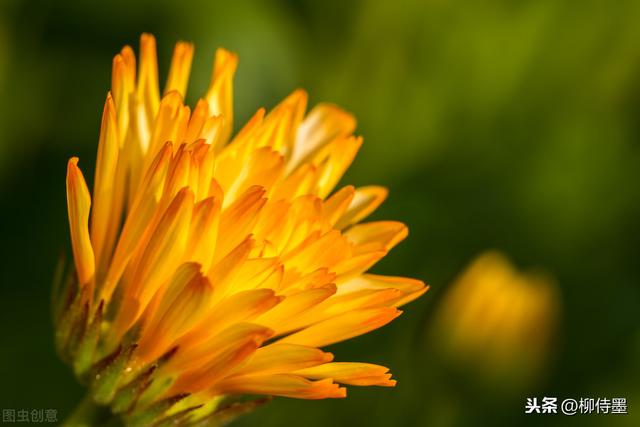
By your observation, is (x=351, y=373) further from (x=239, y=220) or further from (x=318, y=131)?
(x=318, y=131)

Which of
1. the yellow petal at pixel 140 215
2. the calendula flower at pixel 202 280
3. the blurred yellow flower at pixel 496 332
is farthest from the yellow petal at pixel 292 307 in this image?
the blurred yellow flower at pixel 496 332

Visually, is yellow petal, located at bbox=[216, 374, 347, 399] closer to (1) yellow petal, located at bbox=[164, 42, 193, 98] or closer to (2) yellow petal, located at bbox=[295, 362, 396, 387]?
(2) yellow petal, located at bbox=[295, 362, 396, 387]

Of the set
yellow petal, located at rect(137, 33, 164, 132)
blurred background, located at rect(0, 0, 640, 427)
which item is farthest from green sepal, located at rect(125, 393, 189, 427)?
blurred background, located at rect(0, 0, 640, 427)

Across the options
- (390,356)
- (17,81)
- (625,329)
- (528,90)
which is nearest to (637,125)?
(528,90)

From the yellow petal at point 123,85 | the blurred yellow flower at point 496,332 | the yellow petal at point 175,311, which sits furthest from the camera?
the blurred yellow flower at point 496,332

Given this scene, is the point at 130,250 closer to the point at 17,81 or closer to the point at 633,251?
the point at 17,81

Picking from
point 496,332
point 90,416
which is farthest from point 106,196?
point 496,332

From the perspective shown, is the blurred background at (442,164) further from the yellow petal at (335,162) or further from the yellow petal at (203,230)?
the yellow petal at (203,230)
